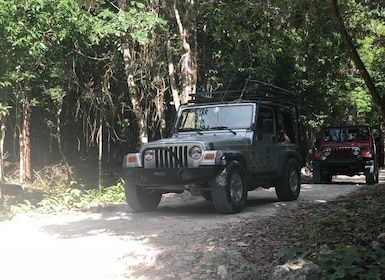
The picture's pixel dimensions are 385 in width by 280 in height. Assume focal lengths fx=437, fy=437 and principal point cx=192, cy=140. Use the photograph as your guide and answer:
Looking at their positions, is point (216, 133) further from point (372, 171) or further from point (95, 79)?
point (95, 79)

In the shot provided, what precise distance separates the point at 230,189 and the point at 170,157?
4.09 feet

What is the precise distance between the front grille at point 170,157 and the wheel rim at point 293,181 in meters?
3.30

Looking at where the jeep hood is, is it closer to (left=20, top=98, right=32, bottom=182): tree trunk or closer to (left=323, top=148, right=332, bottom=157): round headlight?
(left=323, top=148, right=332, bottom=157): round headlight

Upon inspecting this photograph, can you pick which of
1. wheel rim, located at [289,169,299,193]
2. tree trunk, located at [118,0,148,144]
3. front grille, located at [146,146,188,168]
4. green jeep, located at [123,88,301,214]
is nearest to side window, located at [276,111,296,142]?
green jeep, located at [123,88,301,214]

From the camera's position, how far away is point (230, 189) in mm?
7969

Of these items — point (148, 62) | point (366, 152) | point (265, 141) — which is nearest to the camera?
point (265, 141)

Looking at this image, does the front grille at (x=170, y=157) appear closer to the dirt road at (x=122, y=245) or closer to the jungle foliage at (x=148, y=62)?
the dirt road at (x=122, y=245)

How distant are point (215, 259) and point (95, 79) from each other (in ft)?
43.1

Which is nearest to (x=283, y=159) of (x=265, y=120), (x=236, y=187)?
(x=265, y=120)

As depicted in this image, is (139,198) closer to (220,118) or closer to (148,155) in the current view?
(148,155)

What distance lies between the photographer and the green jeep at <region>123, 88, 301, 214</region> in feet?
25.7

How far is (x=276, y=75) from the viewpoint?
17297mm

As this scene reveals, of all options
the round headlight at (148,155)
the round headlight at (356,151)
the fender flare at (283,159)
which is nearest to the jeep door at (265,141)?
the fender flare at (283,159)

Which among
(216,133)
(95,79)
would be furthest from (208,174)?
(95,79)
